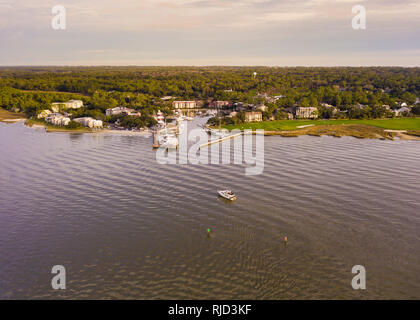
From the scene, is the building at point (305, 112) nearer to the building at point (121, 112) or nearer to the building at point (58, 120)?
the building at point (121, 112)

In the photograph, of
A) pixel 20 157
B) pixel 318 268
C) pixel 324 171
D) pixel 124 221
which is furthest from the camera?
pixel 20 157

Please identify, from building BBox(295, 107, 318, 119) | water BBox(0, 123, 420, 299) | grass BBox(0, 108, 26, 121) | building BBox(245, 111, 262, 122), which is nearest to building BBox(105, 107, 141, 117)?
grass BBox(0, 108, 26, 121)

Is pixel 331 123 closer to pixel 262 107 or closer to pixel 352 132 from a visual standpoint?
pixel 352 132

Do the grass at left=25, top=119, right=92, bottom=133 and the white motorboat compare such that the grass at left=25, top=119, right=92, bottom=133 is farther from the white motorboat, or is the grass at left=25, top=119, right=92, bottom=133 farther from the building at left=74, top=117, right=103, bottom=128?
the white motorboat
